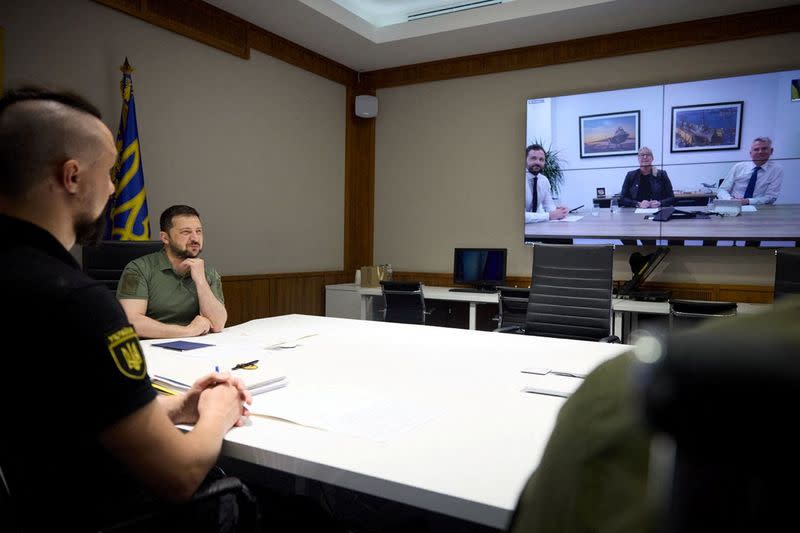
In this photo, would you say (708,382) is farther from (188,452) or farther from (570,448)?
(188,452)

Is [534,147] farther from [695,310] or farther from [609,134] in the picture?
[695,310]

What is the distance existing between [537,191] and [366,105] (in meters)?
1.97

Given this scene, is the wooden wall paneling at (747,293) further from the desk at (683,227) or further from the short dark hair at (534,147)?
the short dark hair at (534,147)

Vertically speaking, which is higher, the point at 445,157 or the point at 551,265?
the point at 445,157

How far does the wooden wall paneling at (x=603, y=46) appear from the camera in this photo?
4.31 metres

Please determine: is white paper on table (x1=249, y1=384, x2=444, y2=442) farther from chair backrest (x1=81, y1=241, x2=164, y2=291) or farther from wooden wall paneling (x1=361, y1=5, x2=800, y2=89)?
wooden wall paneling (x1=361, y1=5, x2=800, y2=89)

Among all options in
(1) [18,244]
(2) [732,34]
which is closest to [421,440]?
(1) [18,244]

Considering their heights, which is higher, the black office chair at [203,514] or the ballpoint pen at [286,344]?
the ballpoint pen at [286,344]

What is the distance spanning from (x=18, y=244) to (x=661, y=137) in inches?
183

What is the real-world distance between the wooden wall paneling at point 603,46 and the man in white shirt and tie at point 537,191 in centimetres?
85

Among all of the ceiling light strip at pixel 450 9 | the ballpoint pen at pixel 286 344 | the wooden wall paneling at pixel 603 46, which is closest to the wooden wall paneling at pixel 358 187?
the wooden wall paneling at pixel 603 46

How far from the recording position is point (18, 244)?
99 cm

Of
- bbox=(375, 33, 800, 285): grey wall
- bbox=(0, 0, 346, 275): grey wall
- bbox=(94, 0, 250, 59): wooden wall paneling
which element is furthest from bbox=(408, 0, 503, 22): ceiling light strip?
bbox=(94, 0, 250, 59): wooden wall paneling

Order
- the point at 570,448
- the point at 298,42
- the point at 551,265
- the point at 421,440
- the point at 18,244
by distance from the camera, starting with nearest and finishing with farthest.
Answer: the point at 570,448 → the point at 18,244 → the point at 421,440 → the point at 551,265 → the point at 298,42
